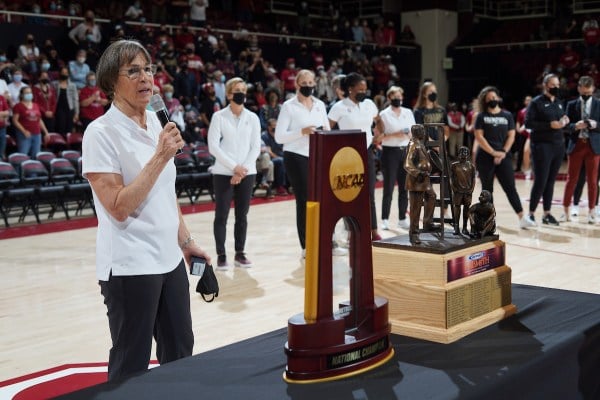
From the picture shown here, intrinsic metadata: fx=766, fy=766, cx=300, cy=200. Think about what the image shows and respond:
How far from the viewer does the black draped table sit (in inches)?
73.4

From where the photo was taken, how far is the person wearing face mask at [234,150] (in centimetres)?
644

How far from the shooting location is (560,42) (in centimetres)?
2377

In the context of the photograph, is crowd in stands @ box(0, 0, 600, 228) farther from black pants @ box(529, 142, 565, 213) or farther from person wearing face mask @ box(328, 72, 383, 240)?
black pants @ box(529, 142, 565, 213)

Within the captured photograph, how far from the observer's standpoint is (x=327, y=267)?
1962 mm

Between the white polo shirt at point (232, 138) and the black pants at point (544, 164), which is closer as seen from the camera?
the white polo shirt at point (232, 138)

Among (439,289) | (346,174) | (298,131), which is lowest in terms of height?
(439,289)

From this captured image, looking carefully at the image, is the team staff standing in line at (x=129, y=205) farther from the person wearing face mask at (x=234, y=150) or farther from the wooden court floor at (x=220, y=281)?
the person wearing face mask at (x=234, y=150)

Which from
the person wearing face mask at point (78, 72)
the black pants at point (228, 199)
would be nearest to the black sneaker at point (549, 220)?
the black pants at point (228, 199)

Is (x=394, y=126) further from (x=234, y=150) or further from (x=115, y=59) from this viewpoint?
(x=115, y=59)

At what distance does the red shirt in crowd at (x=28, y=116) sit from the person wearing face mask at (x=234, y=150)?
5696mm

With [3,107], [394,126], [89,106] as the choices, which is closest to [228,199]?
[394,126]

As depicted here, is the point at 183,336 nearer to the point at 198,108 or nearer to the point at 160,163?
the point at 160,163

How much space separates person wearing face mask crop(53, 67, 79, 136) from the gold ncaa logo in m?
11.1

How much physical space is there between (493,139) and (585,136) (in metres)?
→ 1.19
